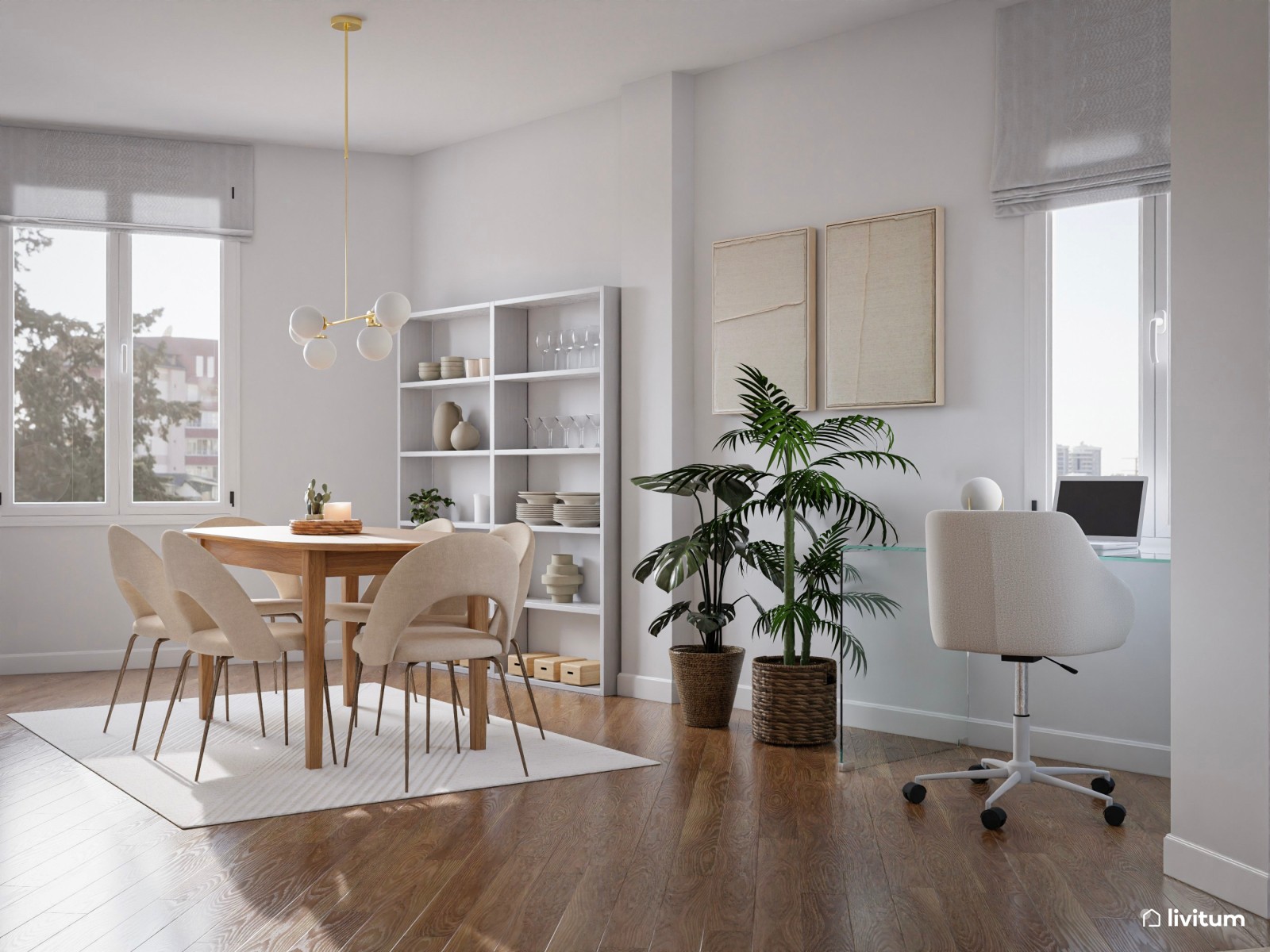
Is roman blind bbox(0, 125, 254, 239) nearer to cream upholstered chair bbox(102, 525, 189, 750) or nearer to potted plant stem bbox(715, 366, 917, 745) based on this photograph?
cream upholstered chair bbox(102, 525, 189, 750)

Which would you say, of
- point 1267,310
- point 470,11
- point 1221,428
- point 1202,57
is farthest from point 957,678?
point 470,11

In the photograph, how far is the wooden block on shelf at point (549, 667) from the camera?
5.71 m

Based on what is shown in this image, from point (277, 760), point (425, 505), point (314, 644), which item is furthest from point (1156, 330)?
point (425, 505)

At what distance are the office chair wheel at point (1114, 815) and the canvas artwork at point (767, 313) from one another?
7.15 ft

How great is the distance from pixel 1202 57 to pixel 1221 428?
906mm

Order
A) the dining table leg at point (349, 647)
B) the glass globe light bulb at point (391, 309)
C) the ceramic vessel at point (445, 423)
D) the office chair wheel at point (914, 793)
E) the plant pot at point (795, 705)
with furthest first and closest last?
the ceramic vessel at point (445, 423), the dining table leg at point (349, 647), the plant pot at point (795, 705), the glass globe light bulb at point (391, 309), the office chair wheel at point (914, 793)

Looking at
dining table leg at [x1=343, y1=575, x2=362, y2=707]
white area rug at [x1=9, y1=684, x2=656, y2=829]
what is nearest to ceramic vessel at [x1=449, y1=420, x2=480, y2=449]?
dining table leg at [x1=343, y1=575, x2=362, y2=707]

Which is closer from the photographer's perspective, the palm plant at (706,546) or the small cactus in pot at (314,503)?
the palm plant at (706,546)

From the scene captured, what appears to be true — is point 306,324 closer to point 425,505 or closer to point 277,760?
point 277,760

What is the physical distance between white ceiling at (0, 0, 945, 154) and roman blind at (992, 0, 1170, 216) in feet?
1.72

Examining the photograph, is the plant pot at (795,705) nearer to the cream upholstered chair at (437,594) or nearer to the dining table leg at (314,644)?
the cream upholstered chair at (437,594)

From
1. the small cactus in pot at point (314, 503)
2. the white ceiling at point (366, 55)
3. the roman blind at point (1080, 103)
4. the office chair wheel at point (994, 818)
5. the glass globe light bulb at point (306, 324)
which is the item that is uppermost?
the white ceiling at point (366, 55)

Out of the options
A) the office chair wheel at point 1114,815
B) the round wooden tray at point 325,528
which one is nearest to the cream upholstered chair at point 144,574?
the round wooden tray at point 325,528

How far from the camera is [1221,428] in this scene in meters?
2.72
